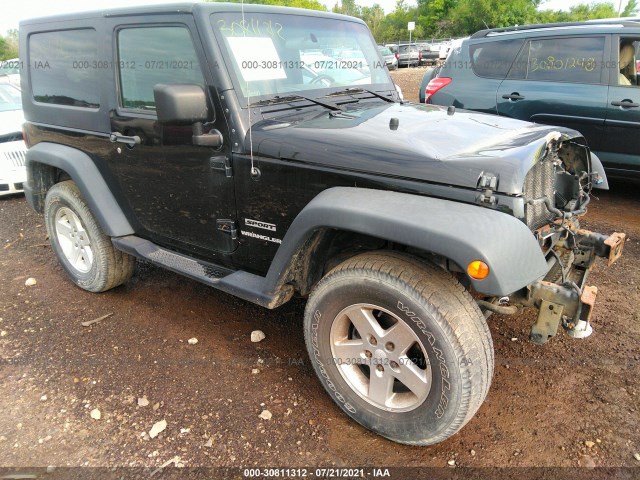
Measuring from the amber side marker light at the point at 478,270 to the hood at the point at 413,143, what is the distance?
39cm

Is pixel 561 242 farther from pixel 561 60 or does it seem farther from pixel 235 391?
pixel 561 60

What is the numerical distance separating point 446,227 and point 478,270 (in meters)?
0.20

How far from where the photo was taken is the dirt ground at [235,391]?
2307mm

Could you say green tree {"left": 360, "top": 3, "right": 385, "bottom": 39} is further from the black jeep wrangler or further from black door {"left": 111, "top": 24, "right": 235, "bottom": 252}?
black door {"left": 111, "top": 24, "right": 235, "bottom": 252}

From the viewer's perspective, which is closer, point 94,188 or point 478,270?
point 478,270

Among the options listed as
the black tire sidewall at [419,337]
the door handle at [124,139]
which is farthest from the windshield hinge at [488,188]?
the door handle at [124,139]

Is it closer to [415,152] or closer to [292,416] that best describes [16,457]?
[292,416]

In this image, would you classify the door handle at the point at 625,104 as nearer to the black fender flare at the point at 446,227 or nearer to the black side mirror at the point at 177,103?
Result: the black fender flare at the point at 446,227

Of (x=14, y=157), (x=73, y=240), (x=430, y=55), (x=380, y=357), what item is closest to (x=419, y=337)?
(x=380, y=357)

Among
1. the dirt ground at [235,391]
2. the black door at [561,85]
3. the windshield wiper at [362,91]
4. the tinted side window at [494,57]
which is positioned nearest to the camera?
the dirt ground at [235,391]

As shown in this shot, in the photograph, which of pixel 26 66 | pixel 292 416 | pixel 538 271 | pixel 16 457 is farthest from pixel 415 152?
pixel 26 66

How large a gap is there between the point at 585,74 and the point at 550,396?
3988mm

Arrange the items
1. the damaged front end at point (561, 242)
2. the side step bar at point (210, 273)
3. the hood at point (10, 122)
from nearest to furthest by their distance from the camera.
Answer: the damaged front end at point (561, 242), the side step bar at point (210, 273), the hood at point (10, 122)

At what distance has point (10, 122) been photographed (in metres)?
6.68
